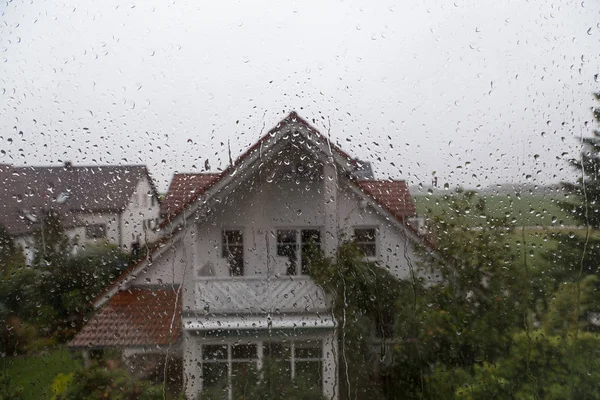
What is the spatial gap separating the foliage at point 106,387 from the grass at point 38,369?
0.13 ft

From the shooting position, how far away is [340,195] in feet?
4.33

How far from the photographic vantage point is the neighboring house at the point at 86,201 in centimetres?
134

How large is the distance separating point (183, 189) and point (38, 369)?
2.33 ft

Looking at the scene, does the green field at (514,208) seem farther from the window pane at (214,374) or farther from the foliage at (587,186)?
the window pane at (214,374)

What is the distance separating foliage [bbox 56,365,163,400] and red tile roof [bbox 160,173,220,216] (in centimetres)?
52

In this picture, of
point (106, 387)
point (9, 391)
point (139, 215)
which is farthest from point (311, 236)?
point (9, 391)

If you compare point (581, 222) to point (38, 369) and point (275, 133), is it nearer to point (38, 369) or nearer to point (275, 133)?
point (275, 133)

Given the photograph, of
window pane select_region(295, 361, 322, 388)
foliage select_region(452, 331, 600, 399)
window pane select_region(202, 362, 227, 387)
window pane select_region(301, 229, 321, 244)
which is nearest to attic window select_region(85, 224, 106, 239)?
window pane select_region(202, 362, 227, 387)

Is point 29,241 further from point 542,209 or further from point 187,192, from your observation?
point 542,209

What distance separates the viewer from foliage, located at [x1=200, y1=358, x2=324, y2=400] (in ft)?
4.46

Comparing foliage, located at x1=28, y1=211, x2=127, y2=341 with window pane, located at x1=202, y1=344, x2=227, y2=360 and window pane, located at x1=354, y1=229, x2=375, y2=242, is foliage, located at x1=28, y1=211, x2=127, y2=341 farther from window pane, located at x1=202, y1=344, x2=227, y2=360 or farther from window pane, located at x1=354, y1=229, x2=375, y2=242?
window pane, located at x1=354, y1=229, x2=375, y2=242

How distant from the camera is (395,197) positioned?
132 cm

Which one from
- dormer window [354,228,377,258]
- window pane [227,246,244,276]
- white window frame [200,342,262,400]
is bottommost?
white window frame [200,342,262,400]

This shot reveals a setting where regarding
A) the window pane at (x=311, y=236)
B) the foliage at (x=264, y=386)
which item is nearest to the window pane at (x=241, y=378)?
the foliage at (x=264, y=386)
